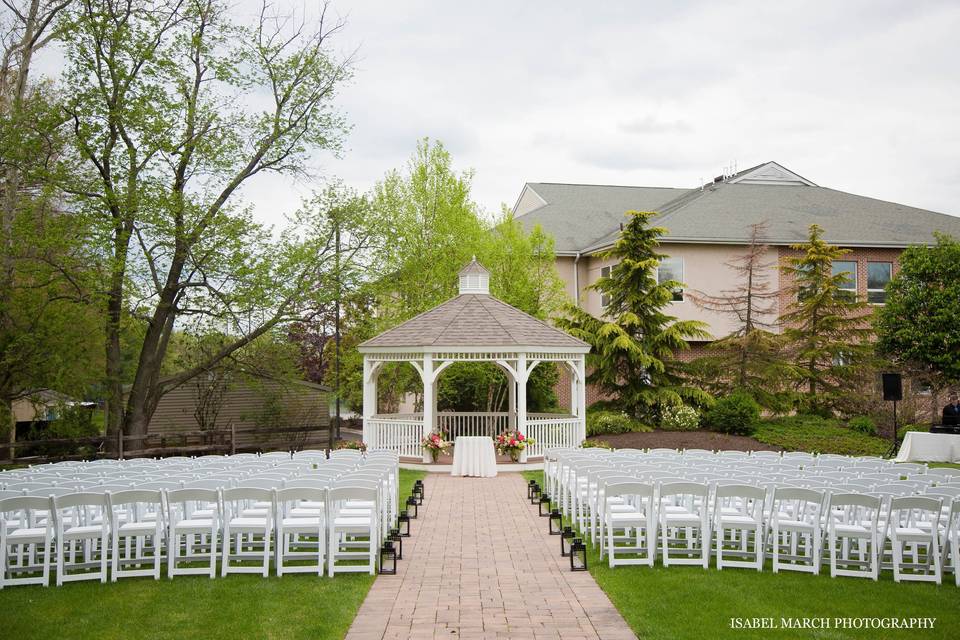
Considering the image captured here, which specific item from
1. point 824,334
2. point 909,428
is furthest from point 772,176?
point 909,428

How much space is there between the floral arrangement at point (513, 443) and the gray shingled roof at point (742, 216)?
44.2 ft

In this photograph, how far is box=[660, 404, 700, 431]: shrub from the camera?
27.0 m

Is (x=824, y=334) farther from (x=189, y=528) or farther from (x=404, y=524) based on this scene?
(x=189, y=528)

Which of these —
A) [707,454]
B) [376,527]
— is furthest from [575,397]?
[376,527]

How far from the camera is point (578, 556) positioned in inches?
399

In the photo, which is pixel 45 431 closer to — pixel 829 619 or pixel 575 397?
pixel 575 397

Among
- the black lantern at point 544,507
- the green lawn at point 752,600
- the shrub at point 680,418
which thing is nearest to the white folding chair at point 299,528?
the green lawn at point 752,600

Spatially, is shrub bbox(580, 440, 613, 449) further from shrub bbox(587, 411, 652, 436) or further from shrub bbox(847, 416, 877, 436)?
shrub bbox(847, 416, 877, 436)

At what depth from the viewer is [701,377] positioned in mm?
29453

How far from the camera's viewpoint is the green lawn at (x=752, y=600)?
23.8 ft

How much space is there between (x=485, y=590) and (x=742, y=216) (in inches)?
1149

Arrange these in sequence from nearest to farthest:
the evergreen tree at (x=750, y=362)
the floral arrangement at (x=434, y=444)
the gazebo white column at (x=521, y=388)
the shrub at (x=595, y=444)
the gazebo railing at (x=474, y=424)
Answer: the floral arrangement at (x=434, y=444) → the gazebo white column at (x=521, y=388) → the shrub at (x=595, y=444) → the gazebo railing at (x=474, y=424) → the evergreen tree at (x=750, y=362)

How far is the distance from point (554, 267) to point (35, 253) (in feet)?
62.9

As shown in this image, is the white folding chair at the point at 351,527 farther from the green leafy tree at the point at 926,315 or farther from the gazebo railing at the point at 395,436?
the green leafy tree at the point at 926,315
